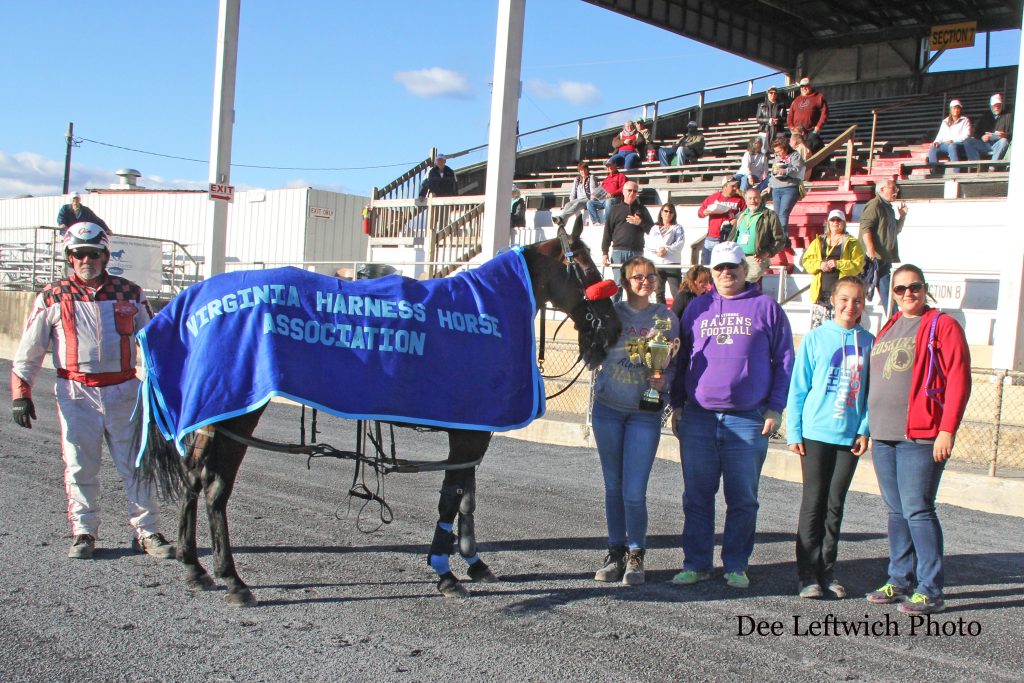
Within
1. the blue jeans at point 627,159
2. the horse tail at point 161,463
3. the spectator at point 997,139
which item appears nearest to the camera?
the horse tail at point 161,463

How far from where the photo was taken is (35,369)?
579 centimetres

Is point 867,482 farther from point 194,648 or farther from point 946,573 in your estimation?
point 194,648

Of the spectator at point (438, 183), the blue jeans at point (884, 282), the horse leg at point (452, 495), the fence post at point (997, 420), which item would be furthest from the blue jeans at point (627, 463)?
the spectator at point (438, 183)

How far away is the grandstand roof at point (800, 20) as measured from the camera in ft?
84.8

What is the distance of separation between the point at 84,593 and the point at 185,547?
0.53 metres

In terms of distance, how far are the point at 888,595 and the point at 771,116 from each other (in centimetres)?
1733

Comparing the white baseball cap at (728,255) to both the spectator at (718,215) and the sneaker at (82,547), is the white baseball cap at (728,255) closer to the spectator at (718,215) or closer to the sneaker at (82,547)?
the sneaker at (82,547)

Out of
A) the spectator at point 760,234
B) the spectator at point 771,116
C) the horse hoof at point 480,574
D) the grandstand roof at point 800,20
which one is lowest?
the horse hoof at point 480,574

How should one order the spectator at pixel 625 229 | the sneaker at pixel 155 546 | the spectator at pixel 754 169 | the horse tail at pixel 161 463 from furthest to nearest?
1. the spectator at pixel 754 169
2. the spectator at pixel 625 229
3. the sneaker at pixel 155 546
4. the horse tail at pixel 161 463

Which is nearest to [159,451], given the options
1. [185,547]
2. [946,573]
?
[185,547]

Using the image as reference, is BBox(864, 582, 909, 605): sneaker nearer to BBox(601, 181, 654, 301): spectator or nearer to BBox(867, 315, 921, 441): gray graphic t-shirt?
BBox(867, 315, 921, 441): gray graphic t-shirt

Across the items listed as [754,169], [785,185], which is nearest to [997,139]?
[754,169]

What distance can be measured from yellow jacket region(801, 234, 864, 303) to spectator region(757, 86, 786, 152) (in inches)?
332

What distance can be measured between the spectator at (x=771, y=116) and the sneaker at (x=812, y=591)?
14.9 meters
